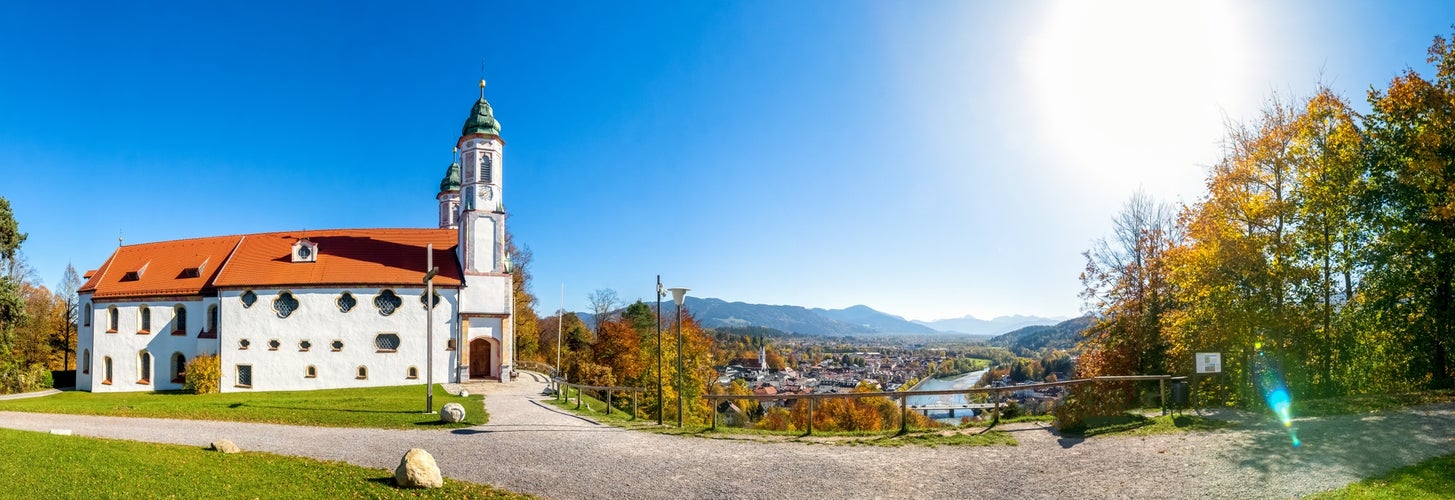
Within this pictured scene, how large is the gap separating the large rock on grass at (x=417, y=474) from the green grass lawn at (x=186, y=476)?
139mm

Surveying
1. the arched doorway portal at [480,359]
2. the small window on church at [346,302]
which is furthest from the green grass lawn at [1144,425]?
the small window on church at [346,302]

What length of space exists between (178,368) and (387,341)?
10.7m

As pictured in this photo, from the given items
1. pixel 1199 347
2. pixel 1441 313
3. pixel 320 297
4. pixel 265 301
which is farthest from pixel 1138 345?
pixel 265 301

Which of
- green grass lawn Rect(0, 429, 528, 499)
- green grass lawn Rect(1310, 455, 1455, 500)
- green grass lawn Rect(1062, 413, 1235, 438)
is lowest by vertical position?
green grass lawn Rect(0, 429, 528, 499)

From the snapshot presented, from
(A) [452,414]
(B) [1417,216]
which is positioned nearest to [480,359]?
(A) [452,414]

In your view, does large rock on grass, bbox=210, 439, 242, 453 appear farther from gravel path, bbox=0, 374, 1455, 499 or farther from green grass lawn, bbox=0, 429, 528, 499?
gravel path, bbox=0, 374, 1455, 499

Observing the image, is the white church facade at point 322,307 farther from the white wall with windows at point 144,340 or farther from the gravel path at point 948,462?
the gravel path at point 948,462

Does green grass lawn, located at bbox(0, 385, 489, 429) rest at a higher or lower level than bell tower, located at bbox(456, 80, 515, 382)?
lower

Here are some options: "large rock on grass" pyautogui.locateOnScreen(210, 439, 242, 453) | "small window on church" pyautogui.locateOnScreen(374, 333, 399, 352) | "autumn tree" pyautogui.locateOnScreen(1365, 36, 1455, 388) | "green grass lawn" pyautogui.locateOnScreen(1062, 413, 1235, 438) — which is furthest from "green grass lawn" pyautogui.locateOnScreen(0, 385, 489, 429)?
"autumn tree" pyautogui.locateOnScreen(1365, 36, 1455, 388)

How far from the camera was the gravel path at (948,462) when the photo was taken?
9625 millimetres

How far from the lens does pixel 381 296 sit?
104ft

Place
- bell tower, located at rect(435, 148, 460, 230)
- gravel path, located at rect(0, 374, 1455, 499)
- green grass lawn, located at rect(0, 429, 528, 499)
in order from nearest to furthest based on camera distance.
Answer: gravel path, located at rect(0, 374, 1455, 499)
green grass lawn, located at rect(0, 429, 528, 499)
bell tower, located at rect(435, 148, 460, 230)

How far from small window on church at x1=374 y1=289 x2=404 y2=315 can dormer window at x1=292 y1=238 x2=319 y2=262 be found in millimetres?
4176

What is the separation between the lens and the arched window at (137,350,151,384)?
3262 cm
